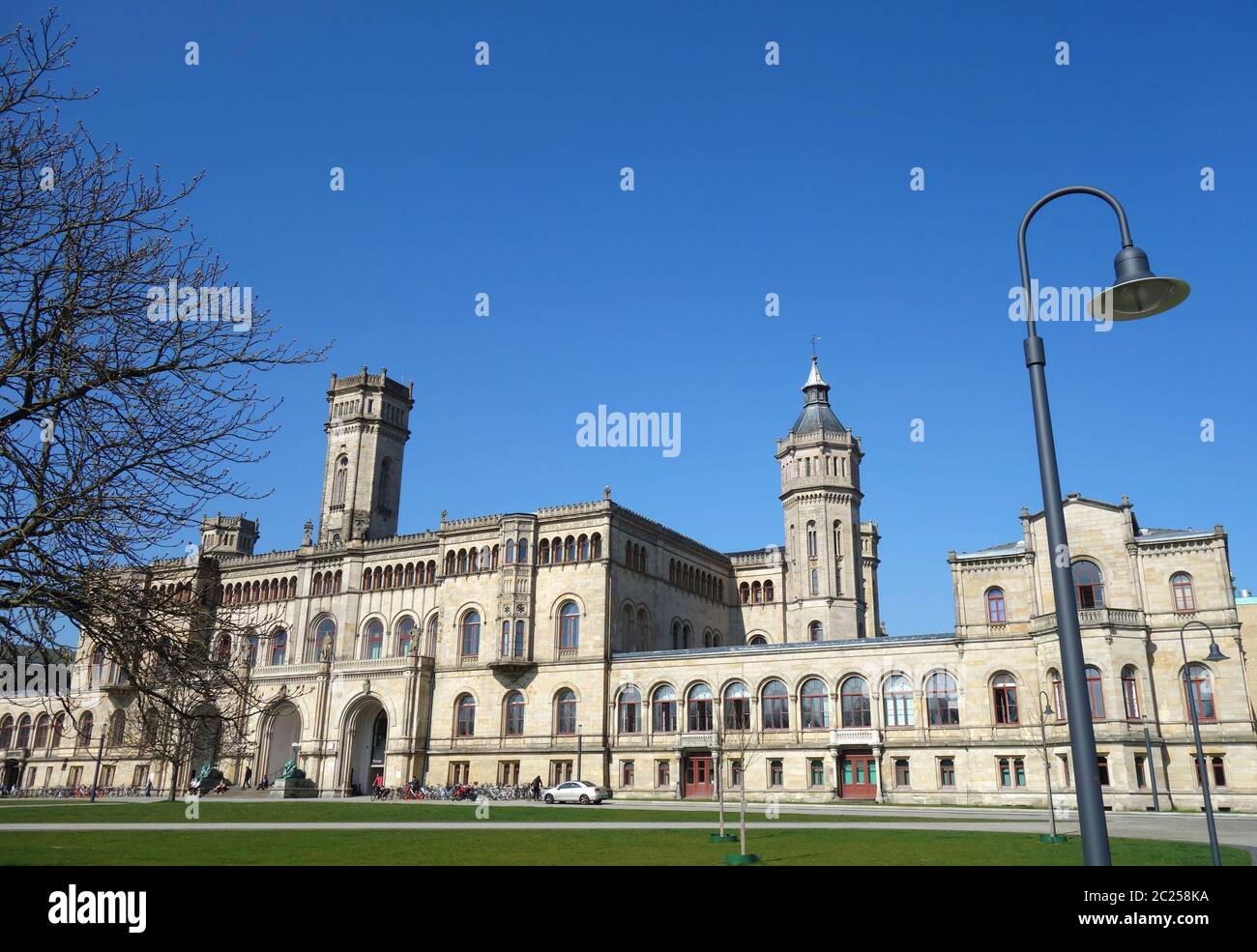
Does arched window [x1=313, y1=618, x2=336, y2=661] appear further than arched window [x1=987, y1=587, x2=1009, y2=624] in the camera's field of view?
Yes

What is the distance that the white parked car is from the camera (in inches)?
2090

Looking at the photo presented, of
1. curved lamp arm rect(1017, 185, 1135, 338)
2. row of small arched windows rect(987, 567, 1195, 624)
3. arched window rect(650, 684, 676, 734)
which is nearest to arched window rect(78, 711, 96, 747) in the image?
arched window rect(650, 684, 676, 734)

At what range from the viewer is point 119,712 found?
7806cm

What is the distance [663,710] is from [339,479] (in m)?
35.0

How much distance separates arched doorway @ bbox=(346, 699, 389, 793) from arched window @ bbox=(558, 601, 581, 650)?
14.3m

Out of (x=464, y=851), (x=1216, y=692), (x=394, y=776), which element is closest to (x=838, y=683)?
(x=1216, y=692)

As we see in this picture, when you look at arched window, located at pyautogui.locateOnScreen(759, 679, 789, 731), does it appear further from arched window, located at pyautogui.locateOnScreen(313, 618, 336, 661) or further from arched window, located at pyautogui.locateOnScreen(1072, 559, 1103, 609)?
arched window, located at pyautogui.locateOnScreen(313, 618, 336, 661)

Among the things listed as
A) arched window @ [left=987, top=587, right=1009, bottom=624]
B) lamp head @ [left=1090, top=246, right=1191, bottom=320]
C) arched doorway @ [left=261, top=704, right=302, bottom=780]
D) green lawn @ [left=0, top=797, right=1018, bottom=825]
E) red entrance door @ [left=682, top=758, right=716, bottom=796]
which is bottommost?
green lawn @ [left=0, top=797, right=1018, bottom=825]

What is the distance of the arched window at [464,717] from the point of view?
65.8 metres
